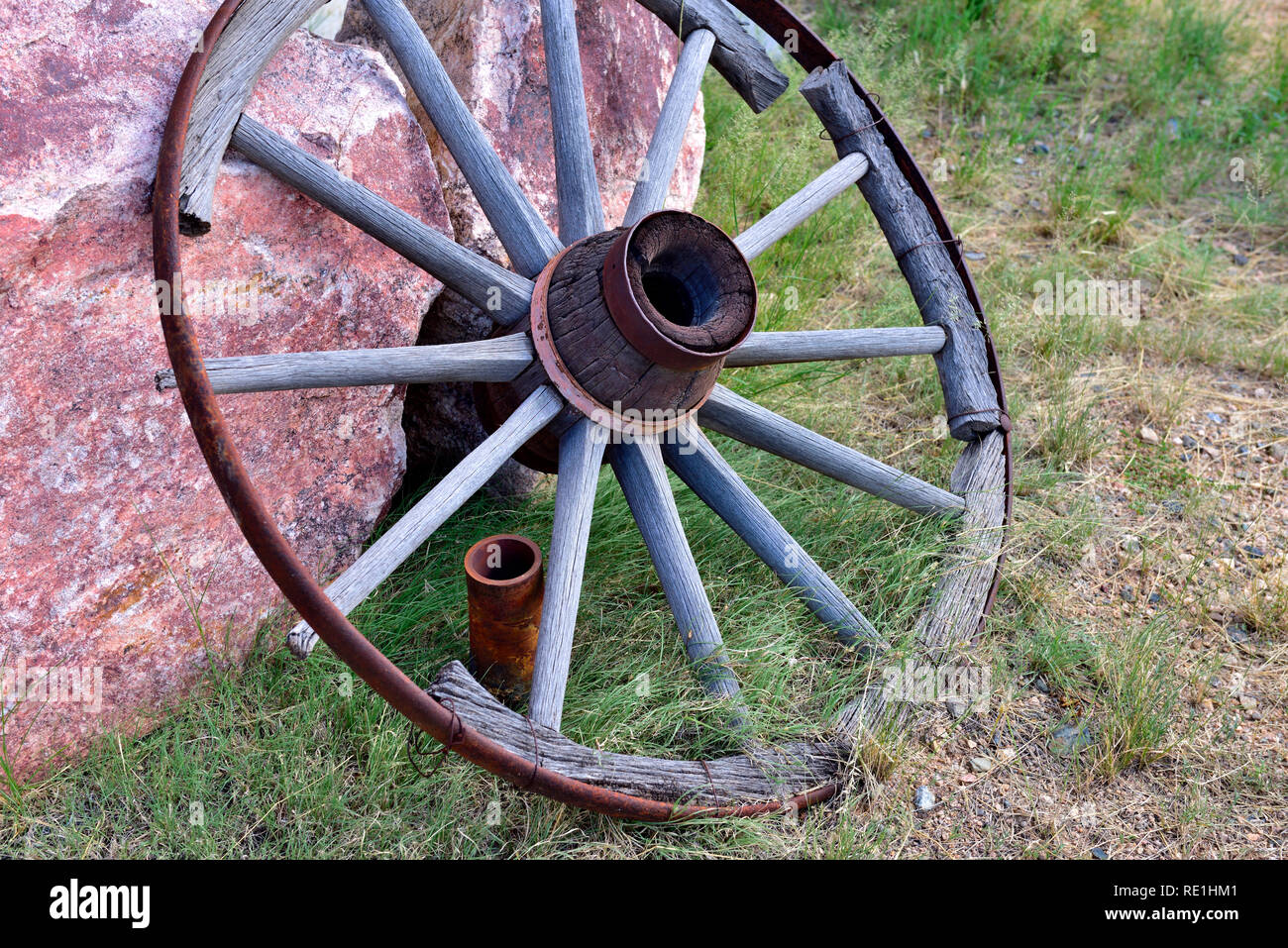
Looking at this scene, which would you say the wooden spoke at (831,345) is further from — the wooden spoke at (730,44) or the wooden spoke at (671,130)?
the wooden spoke at (730,44)

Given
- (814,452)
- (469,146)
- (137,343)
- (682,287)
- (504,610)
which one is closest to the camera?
(137,343)

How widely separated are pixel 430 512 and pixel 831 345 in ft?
3.61

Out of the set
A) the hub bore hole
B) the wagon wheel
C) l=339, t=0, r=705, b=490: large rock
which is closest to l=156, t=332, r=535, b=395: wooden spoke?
the wagon wheel

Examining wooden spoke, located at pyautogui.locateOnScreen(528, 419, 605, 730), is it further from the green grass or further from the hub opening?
the hub opening

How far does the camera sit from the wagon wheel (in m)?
1.73

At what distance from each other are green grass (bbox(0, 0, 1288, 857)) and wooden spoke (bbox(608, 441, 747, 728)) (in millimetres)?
60

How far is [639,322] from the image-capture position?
6.21 feet

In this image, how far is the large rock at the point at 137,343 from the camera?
5.80ft

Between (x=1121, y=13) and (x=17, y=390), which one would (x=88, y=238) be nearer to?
(x=17, y=390)

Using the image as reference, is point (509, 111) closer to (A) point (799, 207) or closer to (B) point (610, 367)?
(A) point (799, 207)

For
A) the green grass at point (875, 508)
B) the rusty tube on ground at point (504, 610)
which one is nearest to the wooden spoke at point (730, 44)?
the green grass at point (875, 508)

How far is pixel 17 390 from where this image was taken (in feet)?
5.77

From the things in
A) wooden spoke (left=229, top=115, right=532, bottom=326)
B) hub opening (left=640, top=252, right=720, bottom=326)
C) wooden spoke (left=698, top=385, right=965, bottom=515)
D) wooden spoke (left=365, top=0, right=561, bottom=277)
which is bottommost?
wooden spoke (left=698, top=385, right=965, bottom=515)

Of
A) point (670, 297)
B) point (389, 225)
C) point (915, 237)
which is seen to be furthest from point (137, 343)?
point (915, 237)
